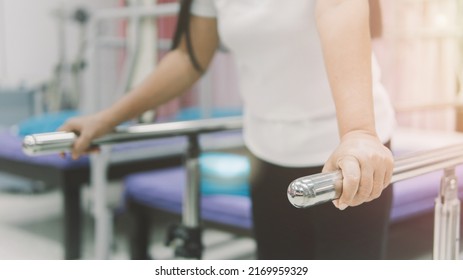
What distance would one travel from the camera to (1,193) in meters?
3.33

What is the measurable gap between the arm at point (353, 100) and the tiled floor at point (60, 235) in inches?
43.1

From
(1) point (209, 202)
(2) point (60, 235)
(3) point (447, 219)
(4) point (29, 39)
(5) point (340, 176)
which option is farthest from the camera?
(4) point (29, 39)

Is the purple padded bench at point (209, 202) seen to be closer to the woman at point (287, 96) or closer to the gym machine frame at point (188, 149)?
the gym machine frame at point (188, 149)

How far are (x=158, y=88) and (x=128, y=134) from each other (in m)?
0.10

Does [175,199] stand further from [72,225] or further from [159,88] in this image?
[159,88]

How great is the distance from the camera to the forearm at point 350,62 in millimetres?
594

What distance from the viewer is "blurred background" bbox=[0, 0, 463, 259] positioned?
2115 millimetres

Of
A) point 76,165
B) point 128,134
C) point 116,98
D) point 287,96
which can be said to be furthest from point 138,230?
point 287,96

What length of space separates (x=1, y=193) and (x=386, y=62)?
2.32 metres

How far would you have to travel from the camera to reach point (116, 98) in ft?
7.63

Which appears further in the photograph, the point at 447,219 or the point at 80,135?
the point at 80,135

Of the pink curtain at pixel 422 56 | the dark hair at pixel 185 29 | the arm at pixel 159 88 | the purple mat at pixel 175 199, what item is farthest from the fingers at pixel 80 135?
the pink curtain at pixel 422 56

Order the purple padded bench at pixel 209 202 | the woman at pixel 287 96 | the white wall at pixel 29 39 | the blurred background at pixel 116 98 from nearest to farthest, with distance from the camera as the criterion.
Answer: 1. the woman at pixel 287 96
2. the purple padded bench at pixel 209 202
3. the blurred background at pixel 116 98
4. the white wall at pixel 29 39

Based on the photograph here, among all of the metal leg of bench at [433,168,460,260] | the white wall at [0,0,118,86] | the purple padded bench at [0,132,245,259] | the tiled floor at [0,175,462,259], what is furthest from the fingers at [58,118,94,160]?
the white wall at [0,0,118,86]
